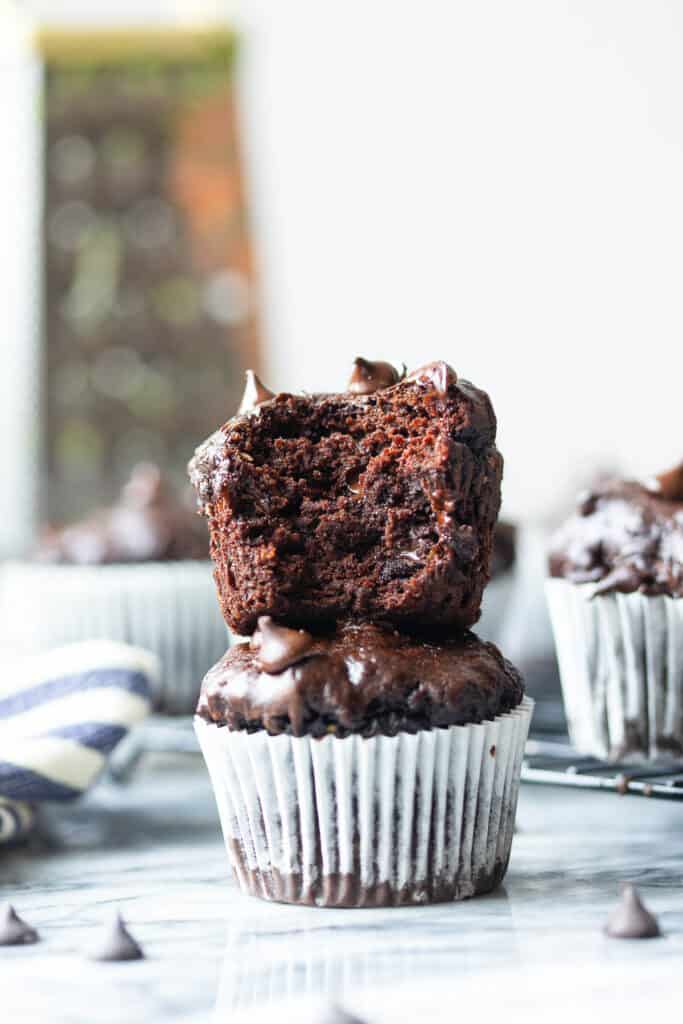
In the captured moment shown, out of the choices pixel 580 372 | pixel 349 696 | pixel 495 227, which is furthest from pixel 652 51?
pixel 349 696

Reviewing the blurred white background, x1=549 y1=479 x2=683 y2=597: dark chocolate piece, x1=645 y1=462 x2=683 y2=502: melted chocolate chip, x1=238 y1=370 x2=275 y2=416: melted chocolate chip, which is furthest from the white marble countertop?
the blurred white background

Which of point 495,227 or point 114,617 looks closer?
point 114,617

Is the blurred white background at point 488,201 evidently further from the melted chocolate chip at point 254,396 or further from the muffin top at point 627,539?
the melted chocolate chip at point 254,396

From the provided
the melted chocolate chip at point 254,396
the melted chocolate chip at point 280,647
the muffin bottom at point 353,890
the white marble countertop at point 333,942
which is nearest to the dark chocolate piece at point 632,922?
the white marble countertop at point 333,942

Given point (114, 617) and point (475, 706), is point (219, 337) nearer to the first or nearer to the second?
point (114, 617)

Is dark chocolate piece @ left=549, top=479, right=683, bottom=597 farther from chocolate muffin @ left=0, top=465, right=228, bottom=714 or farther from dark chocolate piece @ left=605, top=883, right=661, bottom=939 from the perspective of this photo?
chocolate muffin @ left=0, top=465, right=228, bottom=714

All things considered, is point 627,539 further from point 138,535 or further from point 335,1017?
point 138,535

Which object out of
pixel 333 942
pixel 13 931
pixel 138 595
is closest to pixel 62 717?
pixel 13 931
